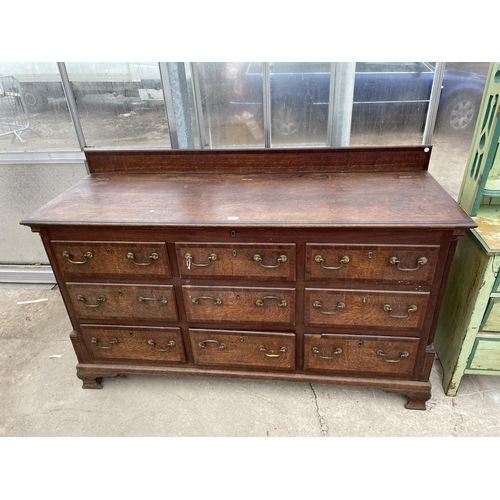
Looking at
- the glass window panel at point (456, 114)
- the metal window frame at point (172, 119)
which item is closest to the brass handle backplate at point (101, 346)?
the metal window frame at point (172, 119)

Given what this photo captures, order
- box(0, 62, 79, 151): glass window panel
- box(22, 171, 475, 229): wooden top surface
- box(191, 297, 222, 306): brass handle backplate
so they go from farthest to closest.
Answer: box(0, 62, 79, 151): glass window panel < box(191, 297, 222, 306): brass handle backplate < box(22, 171, 475, 229): wooden top surface

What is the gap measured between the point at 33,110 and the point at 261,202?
198 centimetres

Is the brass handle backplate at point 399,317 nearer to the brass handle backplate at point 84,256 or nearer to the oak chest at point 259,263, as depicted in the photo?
the oak chest at point 259,263

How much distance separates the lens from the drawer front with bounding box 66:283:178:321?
1824 millimetres

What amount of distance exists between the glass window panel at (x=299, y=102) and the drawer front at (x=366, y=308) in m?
1.17

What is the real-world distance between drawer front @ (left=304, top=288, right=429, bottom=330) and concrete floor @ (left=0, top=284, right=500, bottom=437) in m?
0.53

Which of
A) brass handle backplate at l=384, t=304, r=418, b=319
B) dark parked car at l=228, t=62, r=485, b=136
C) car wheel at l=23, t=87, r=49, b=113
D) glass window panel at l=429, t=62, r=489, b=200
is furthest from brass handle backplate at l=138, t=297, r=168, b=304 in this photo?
glass window panel at l=429, t=62, r=489, b=200

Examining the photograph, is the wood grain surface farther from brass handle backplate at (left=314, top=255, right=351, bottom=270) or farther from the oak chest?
brass handle backplate at (left=314, top=255, right=351, bottom=270)

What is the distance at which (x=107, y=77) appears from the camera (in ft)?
7.92

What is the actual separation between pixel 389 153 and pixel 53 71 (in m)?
2.26

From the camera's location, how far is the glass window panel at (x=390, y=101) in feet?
7.08

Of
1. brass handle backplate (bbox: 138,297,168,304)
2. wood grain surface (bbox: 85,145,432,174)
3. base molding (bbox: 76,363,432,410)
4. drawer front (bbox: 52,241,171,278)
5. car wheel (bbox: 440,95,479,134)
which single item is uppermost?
car wheel (bbox: 440,95,479,134)

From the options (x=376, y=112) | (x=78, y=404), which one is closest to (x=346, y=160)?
(x=376, y=112)

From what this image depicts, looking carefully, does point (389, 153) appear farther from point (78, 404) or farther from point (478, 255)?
point (78, 404)
